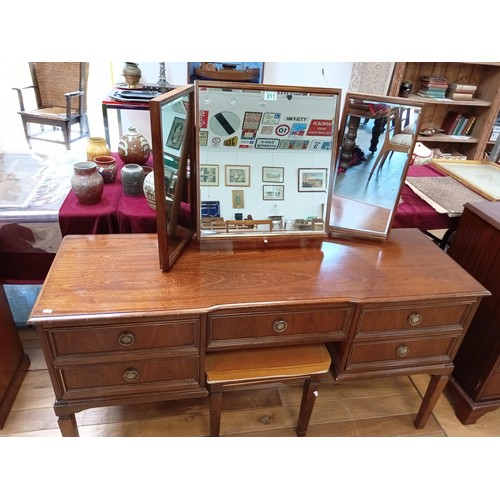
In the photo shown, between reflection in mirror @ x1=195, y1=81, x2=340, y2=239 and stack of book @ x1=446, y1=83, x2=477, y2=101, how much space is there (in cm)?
220

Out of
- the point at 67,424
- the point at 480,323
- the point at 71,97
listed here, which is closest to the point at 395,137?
the point at 480,323

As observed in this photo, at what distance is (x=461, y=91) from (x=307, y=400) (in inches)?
104

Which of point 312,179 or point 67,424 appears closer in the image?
point 67,424

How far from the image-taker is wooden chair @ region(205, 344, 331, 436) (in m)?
1.08

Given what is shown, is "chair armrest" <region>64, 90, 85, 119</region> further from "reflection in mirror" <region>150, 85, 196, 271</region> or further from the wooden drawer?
the wooden drawer

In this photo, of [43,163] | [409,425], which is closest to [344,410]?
[409,425]

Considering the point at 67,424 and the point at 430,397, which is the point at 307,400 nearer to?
the point at 430,397

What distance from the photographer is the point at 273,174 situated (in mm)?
1180

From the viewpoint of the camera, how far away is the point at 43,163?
1.71 m

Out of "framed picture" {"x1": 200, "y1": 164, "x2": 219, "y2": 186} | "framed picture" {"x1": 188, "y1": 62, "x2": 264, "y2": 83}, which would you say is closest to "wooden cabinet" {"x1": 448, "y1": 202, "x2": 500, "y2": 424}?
"framed picture" {"x1": 200, "y1": 164, "x2": 219, "y2": 186}

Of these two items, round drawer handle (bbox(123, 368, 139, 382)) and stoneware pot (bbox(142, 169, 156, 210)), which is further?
stoneware pot (bbox(142, 169, 156, 210))

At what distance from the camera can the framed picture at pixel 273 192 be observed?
3.88ft

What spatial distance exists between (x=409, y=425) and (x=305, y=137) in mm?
1127

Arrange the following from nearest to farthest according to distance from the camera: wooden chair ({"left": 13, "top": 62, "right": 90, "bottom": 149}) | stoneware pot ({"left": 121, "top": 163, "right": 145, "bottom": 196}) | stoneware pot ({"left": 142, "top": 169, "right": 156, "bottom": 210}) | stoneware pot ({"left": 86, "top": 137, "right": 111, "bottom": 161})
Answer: stoneware pot ({"left": 142, "top": 169, "right": 156, "bottom": 210})
stoneware pot ({"left": 121, "top": 163, "right": 145, "bottom": 196})
stoneware pot ({"left": 86, "top": 137, "right": 111, "bottom": 161})
wooden chair ({"left": 13, "top": 62, "right": 90, "bottom": 149})
